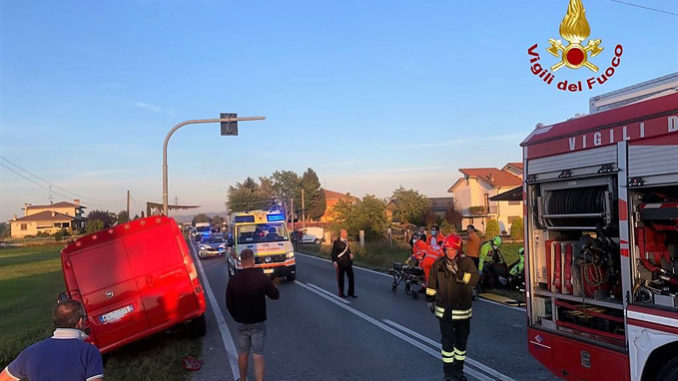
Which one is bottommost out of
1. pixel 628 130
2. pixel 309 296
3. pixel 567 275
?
pixel 309 296

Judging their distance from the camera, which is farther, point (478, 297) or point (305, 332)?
point (478, 297)

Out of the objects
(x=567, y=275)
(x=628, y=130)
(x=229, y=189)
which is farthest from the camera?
(x=229, y=189)

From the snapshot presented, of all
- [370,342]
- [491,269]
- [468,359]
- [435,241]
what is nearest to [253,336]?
[370,342]

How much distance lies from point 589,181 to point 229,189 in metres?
106

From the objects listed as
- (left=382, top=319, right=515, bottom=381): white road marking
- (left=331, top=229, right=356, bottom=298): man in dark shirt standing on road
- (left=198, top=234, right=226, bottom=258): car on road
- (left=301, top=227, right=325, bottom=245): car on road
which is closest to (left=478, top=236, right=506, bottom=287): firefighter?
(left=331, top=229, right=356, bottom=298): man in dark shirt standing on road

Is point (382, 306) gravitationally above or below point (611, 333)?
below

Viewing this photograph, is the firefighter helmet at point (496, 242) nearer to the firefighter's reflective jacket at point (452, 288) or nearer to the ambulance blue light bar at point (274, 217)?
the firefighter's reflective jacket at point (452, 288)

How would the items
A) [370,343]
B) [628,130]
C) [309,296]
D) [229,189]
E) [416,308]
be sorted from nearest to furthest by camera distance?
[628,130]
[370,343]
[416,308]
[309,296]
[229,189]

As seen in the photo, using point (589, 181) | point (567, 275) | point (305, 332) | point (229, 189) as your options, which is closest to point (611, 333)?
point (567, 275)

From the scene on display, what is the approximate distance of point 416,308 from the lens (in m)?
11.5

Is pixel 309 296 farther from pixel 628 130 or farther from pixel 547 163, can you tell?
pixel 628 130

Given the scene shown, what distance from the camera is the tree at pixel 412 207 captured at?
172 feet

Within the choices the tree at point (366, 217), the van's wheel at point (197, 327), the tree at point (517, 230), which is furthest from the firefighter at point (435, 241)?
the tree at point (517, 230)

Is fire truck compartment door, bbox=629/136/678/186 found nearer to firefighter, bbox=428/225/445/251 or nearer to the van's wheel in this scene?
the van's wheel
